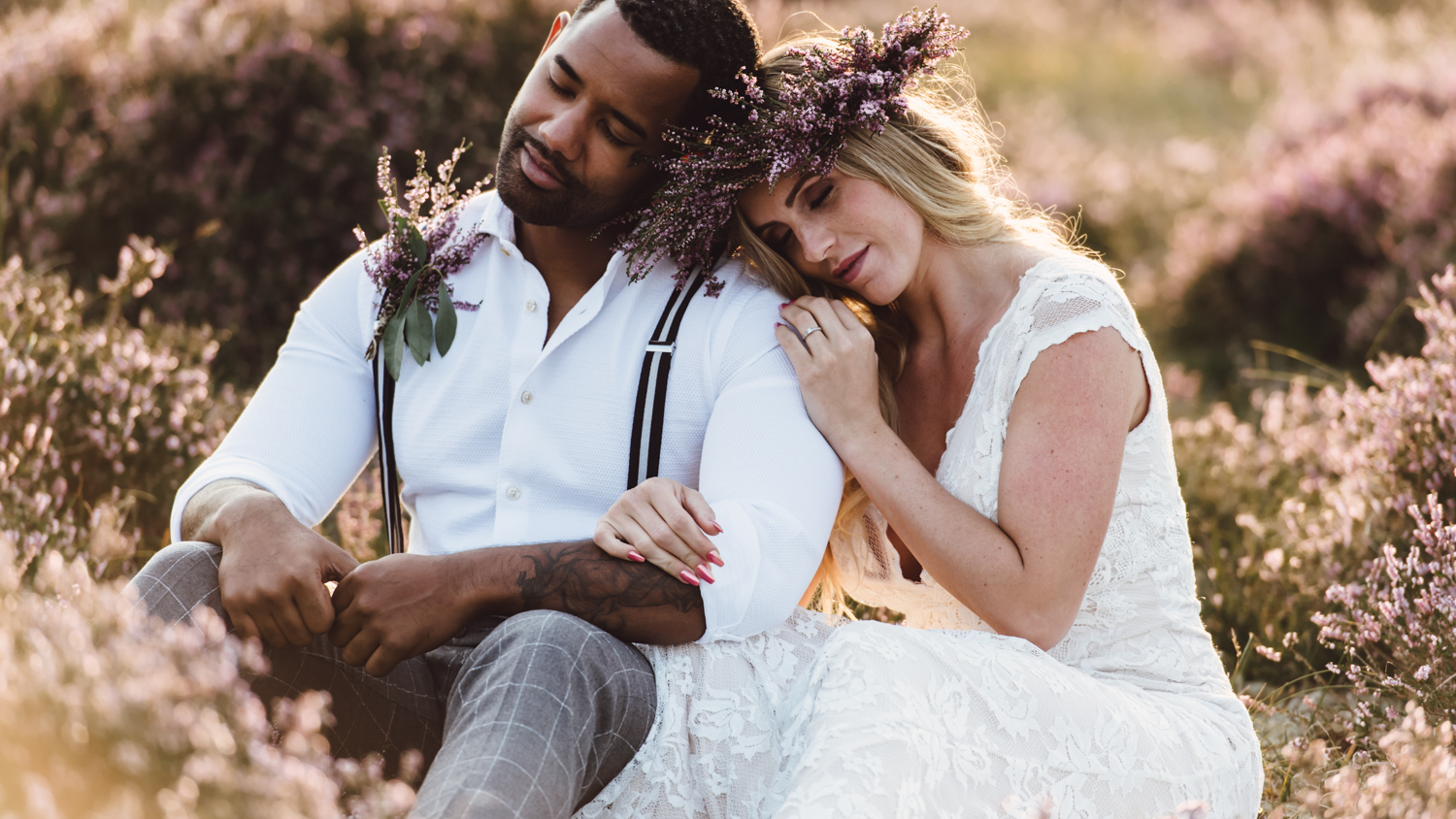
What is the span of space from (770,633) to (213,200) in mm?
4398

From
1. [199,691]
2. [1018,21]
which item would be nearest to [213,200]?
[199,691]

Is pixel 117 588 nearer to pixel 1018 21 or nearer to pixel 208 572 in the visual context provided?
pixel 208 572

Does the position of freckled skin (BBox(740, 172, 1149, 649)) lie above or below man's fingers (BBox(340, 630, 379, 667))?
above

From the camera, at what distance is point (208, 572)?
7.71 feet

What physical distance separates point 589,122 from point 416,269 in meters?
0.57

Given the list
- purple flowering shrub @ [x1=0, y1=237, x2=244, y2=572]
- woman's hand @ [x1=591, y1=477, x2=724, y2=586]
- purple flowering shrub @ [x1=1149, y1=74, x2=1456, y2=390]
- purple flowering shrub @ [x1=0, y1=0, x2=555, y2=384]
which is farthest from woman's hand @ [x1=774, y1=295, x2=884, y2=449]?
purple flowering shrub @ [x1=1149, y1=74, x2=1456, y2=390]

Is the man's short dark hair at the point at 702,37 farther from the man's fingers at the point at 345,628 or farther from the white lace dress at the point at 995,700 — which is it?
the man's fingers at the point at 345,628

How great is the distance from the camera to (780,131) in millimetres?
2648

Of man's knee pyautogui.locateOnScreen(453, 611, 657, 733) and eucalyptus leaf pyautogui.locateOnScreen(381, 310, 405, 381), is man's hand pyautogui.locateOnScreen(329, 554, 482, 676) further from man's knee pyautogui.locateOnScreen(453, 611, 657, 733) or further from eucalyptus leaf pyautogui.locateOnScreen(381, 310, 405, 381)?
eucalyptus leaf pyautogui.locateOnScreen(381, 310, 405, 381)

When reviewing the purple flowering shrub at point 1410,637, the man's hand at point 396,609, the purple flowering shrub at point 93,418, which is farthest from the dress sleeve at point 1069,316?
the purple flowering shrub at point 93,418

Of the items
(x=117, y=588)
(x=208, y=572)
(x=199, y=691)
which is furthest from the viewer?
(x=117, y=588)

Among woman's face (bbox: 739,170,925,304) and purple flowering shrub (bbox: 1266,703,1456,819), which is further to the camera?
woman's face (bbox: 739,170,925,304)

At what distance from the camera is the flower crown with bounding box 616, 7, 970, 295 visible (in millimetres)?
2674

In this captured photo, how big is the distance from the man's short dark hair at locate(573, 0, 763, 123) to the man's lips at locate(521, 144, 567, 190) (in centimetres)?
33
